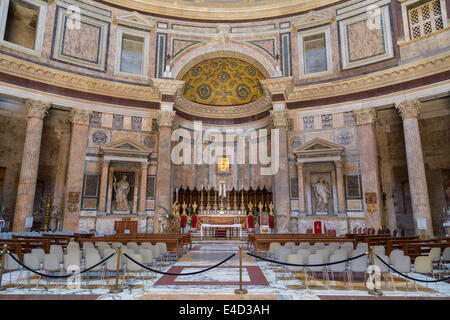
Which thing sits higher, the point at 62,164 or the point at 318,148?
the point at 318,148

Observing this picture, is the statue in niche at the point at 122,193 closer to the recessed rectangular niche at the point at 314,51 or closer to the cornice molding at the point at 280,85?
the cornice molding at the point at 280,85

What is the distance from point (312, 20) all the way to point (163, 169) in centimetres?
1289

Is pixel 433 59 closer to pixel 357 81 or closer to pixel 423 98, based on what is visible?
pixel 423 98

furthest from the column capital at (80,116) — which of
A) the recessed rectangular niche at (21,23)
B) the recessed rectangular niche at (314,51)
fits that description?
the recessed rectangular niche at (314,51)

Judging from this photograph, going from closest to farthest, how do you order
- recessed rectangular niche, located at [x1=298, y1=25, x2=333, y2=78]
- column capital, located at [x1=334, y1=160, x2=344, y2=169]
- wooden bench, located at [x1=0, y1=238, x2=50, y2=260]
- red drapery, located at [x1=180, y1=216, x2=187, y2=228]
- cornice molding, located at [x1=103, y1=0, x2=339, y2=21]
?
wooden bench, located at [x1=0, y1=238, x2=50, y2=260] → column capital, located at [x1=334, y1=160, x2=344, y2=169] → red drapery, located at [x1=180, y1=216, x2=187, y2=228] → recessed rectangular niche, located at [x1=298, y1=25, x2=333, y2=78] → cornice molding, located at [x1=103, y1=0, x2=339, y2=21]

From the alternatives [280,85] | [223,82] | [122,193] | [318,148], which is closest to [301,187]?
[318,148]

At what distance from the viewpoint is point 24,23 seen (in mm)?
17328

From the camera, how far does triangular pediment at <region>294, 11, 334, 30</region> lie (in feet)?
60.1

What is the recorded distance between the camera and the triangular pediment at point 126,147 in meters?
16.6

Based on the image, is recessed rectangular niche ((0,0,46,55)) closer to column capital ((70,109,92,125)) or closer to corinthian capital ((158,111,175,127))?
column capital ((70,109,92,125))

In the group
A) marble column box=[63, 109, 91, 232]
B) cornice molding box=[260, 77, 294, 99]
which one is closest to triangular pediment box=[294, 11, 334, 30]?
cornice molding box=[260, 77, 294, 99]

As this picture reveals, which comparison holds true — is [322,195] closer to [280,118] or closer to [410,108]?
[280,118]

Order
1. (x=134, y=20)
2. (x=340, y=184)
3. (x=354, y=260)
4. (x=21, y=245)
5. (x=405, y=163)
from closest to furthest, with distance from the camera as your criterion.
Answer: (x=354, y=260), (x=21, y=245), (x=340, y=184), (x=405, y=163), (x=134, y=20)

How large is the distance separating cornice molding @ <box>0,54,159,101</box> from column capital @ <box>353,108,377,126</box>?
11689 millimetres
